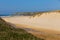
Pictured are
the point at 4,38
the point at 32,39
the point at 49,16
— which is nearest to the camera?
the point at 4,38

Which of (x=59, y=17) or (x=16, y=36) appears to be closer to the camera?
(x=16, y=36)

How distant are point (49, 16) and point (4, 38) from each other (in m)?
45.1

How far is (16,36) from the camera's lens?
1373cm

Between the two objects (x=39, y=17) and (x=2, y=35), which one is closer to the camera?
(x=2, y=35)

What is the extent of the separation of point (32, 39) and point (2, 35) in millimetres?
1740

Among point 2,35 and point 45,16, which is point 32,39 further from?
point 45,16

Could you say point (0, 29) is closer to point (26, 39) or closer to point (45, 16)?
point (26, 39)

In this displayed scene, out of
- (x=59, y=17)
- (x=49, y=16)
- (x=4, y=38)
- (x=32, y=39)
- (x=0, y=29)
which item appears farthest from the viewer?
(x=49, y=16)

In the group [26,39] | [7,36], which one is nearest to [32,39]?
[26,39]

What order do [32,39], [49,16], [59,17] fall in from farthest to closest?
[49,16]
[59,17]
[32,39]

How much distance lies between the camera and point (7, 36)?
13.3 m

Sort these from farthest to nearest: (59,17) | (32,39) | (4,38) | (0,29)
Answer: (59,17) → (0,29) → (32,39) → (4,38)

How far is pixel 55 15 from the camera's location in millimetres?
55875

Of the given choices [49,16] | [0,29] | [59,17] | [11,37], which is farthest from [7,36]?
[49,16]
